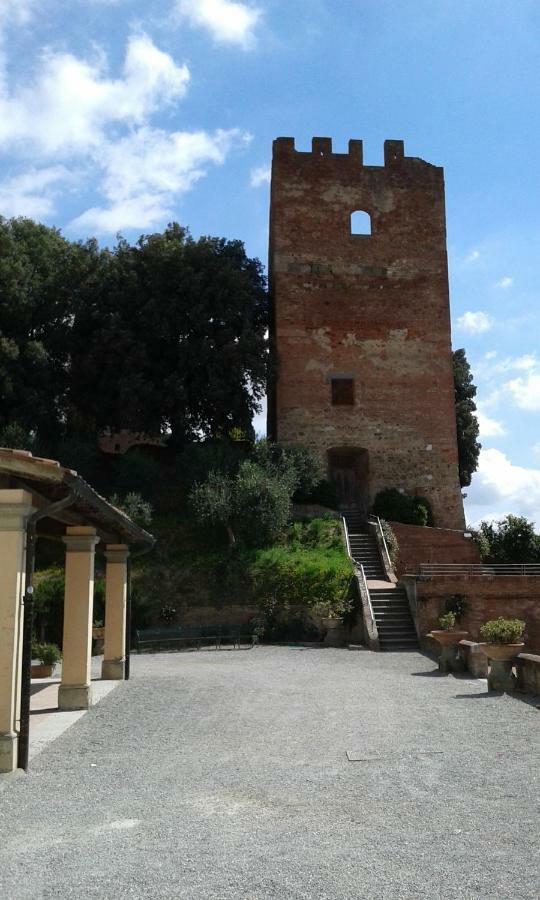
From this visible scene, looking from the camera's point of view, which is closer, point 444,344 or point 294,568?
point 294,568

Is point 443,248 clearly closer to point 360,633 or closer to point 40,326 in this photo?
point 40,326

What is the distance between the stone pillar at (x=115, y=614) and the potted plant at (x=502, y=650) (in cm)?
574

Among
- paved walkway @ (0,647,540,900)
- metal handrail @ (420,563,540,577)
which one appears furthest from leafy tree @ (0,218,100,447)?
paved walkway @ (0,647,540,900)

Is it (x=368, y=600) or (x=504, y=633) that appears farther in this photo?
(x=368, y=600)

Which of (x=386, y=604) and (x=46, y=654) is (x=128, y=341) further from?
(x=46, y=654)

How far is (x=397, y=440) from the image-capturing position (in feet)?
95.4

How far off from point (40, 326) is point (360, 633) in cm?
1793

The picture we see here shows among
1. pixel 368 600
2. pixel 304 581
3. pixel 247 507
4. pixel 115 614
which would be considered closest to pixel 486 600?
pixel 368 600

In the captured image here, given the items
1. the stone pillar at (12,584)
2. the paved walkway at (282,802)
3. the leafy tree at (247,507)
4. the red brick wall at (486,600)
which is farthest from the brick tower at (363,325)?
the stone pillar at (12,584)

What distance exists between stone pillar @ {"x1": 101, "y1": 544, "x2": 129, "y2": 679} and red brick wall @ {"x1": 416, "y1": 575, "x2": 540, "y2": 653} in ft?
25.2

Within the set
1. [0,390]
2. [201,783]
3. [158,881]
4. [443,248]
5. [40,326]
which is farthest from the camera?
[443,248]

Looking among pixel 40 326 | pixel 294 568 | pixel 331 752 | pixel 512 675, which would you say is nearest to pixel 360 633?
pixel 294 568

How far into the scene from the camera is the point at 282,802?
5262mm

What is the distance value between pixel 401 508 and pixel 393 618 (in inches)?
393
